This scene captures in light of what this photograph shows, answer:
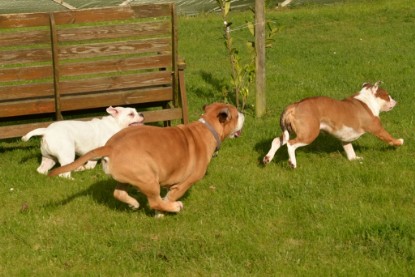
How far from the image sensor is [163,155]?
21.3ft

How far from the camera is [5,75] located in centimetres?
854

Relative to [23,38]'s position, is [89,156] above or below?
below

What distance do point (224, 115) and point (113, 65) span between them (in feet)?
8.71

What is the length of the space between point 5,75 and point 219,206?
11.3 feet

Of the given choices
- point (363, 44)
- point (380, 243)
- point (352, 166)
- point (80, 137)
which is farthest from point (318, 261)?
point (363, 44)

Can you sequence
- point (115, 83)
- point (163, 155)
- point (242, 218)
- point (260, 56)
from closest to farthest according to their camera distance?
point (163, 155) → point (242, 218) → point (115, 83) → point (260, 56)

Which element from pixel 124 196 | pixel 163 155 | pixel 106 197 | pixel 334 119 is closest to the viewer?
pixel 163 155

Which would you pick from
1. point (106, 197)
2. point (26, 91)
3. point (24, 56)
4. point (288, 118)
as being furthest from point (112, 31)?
point (288, 118)

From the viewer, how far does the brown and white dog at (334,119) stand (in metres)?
8.02

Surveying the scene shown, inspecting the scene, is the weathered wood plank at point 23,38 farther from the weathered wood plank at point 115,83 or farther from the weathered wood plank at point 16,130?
the weathered wood plank at point 16,130

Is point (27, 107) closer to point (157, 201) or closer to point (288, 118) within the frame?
point (157, 201)

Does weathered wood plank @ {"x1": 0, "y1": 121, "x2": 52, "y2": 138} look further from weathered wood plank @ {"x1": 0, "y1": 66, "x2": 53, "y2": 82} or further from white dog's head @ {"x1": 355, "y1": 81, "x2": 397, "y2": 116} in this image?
white dog's head @ {"x1": 355, "y1": 81, "x2": 397, "y2": 116}

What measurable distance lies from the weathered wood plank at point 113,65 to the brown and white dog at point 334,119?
211 centimetres

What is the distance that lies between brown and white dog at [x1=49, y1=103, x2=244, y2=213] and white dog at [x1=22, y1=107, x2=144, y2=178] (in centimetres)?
166
